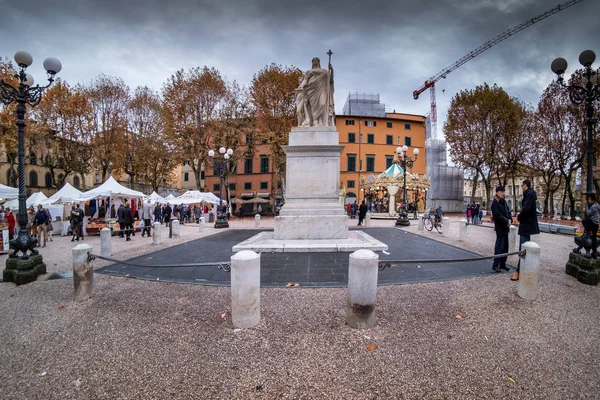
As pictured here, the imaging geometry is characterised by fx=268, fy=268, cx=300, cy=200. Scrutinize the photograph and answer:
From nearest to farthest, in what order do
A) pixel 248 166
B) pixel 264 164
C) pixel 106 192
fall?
pixel 106 192 → pixel 264 164 → pixel 248 166

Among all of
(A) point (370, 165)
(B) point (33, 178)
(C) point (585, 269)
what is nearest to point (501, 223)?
(C) point (585, 269)

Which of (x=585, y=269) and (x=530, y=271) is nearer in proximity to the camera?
(x=530, y=271)

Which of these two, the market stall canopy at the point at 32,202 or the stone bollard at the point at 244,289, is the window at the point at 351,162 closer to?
the market stall canopy at the point at 32,202

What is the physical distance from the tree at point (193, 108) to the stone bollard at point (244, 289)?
2599 cm

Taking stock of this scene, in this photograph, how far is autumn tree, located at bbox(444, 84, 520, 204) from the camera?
2988cm

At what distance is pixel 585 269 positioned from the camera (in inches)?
211

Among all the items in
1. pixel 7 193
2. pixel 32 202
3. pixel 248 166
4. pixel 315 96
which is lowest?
pixel 32 202

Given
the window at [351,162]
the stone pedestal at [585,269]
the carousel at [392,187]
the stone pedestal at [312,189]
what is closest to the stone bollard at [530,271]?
the stone pedestal at [585,269]

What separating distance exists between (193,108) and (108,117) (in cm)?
783

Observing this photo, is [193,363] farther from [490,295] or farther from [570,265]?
[570,265]

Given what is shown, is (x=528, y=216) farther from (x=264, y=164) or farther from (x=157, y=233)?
(x=264, y=164)

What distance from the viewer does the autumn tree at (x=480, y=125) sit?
2988cm

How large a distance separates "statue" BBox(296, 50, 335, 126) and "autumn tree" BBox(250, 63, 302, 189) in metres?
19.4

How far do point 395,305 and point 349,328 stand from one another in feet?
3.44
